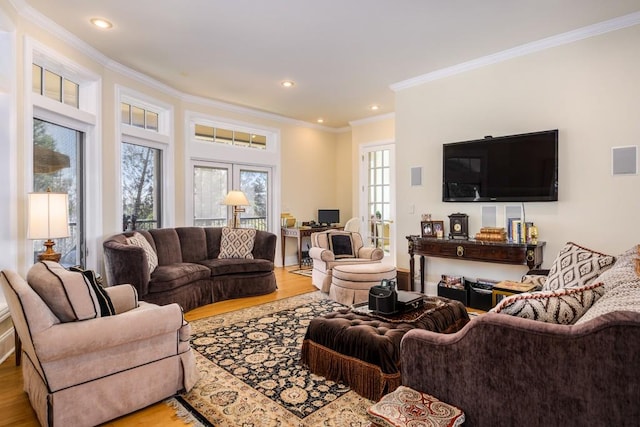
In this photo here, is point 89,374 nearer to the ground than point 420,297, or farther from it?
nearer to the ground

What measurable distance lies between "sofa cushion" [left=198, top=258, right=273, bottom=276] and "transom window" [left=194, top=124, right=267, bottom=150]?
2201mm

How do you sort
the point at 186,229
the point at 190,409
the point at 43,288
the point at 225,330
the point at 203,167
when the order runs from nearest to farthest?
the point at 43,288 → the point at 190,409 → the point at 225,330 → the point at 186,229 → the point at 203,167

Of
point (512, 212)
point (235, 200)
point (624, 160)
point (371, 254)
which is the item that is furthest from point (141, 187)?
point (624, 160)

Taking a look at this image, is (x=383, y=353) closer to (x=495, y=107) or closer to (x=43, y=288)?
(x=43, y=288)

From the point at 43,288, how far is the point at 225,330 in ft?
5.79

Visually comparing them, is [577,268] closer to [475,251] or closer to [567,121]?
[475,251]

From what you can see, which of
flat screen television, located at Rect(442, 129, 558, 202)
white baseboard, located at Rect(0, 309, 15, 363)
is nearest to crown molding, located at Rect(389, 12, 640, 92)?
flat screen television, located at Rect(442, 129, 558, 202)

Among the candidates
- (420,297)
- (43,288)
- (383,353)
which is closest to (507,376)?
(383,353)

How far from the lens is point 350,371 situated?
90.0 inches

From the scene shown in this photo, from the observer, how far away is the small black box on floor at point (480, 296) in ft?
13.1

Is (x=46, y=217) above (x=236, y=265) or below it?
above

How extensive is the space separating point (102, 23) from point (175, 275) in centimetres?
257

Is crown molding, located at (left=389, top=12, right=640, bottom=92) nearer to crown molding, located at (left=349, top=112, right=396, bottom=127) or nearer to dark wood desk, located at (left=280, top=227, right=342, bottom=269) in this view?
crown molding, located at (left=349, top=112, right=396, bottom=127)

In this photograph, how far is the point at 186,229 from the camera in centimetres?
496
